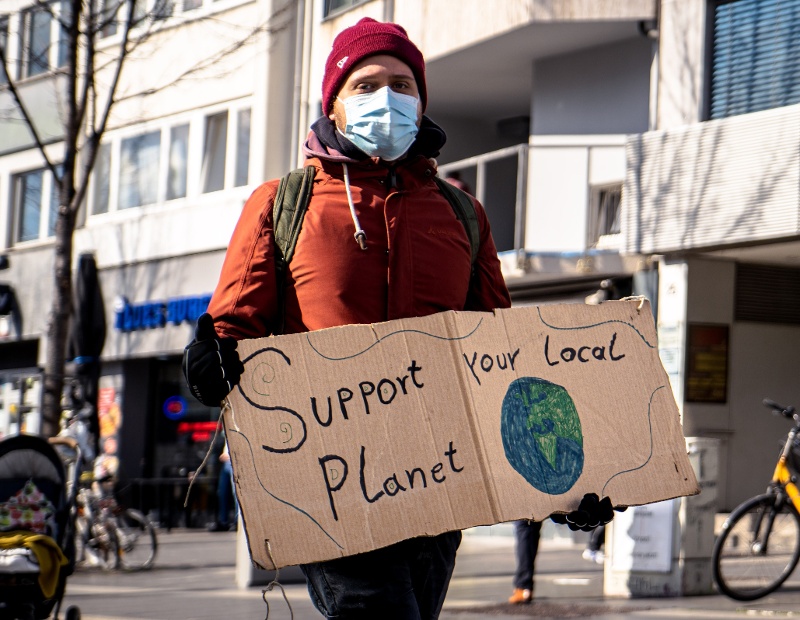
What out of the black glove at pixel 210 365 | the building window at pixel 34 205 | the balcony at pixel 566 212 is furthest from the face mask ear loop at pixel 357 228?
the building window at pixel 34 205

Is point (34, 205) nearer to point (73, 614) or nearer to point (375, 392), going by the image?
point (73, 614)

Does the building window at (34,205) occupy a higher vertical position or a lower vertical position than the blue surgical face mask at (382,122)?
higher

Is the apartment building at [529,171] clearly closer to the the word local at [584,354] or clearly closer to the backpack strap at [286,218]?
the the word local at [584,354]

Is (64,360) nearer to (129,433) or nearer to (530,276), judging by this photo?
(530,276)

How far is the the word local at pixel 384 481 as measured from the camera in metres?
3.43

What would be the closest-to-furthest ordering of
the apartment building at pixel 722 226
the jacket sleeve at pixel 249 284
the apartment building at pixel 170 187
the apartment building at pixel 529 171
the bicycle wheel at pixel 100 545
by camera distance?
1. the jacket sleeve at pixel 249 284
2. the bicycle wheel at pixel 100 545
3. the apartment building at pixel 722 226
4. the apartment building at pixel 529 171
5. the apartment building at pixel 170 187

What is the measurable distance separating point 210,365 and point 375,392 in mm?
452

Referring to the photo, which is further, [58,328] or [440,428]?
[58,328]

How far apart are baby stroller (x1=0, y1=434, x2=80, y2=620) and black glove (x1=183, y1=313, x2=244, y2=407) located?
4207mm

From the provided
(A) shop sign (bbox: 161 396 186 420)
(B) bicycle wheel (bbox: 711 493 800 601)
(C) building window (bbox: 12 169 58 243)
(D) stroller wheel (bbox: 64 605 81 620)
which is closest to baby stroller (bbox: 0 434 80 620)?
(D) stroller wheel (bbox: 64 605 81 620)

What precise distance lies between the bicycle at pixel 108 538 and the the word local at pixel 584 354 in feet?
37.4

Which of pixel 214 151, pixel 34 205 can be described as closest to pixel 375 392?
pixel 214 151

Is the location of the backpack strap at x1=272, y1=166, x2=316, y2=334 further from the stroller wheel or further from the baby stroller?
the stroller wheel

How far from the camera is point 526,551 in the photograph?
31.8ft
